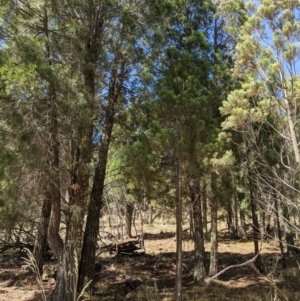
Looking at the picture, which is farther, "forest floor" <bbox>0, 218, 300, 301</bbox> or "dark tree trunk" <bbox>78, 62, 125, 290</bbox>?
"forest floor" <bbox>0, 218, 300, 301</bbox>

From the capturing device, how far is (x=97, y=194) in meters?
8.43

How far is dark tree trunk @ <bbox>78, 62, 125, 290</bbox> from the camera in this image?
26.5 feet

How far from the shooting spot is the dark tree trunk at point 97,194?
8070 millimetres

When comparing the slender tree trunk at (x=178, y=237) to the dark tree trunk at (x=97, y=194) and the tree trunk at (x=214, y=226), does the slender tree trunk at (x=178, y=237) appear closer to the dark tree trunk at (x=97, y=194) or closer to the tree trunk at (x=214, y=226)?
the tree trunk at (x=214, y=226)

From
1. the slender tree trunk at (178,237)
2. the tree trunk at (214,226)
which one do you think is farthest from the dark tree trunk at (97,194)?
the tree trunk at (214,226)

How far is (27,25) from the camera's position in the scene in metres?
6.69

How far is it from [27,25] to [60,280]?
17.0ft

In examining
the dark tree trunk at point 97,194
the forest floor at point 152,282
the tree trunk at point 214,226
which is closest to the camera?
the dark tree trunk at point 97,194

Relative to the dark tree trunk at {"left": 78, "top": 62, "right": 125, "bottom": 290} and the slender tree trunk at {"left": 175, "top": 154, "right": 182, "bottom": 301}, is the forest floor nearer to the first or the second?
the slender tree trunk at {"left": 175, "top": 154, "right": 182, "bottom": 301}

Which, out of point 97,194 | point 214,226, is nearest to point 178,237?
point 97,194

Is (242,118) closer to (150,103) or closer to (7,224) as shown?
(150,103)

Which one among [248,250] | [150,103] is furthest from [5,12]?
[248,250]

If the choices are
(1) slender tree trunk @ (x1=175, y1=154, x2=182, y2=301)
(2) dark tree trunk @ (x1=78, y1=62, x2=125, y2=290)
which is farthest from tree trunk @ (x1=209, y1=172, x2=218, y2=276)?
(2) dark tree trunk @ (x1=78, y1=62, x2=125, y2=290)

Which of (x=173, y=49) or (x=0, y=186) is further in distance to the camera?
(x=173, y=49)
